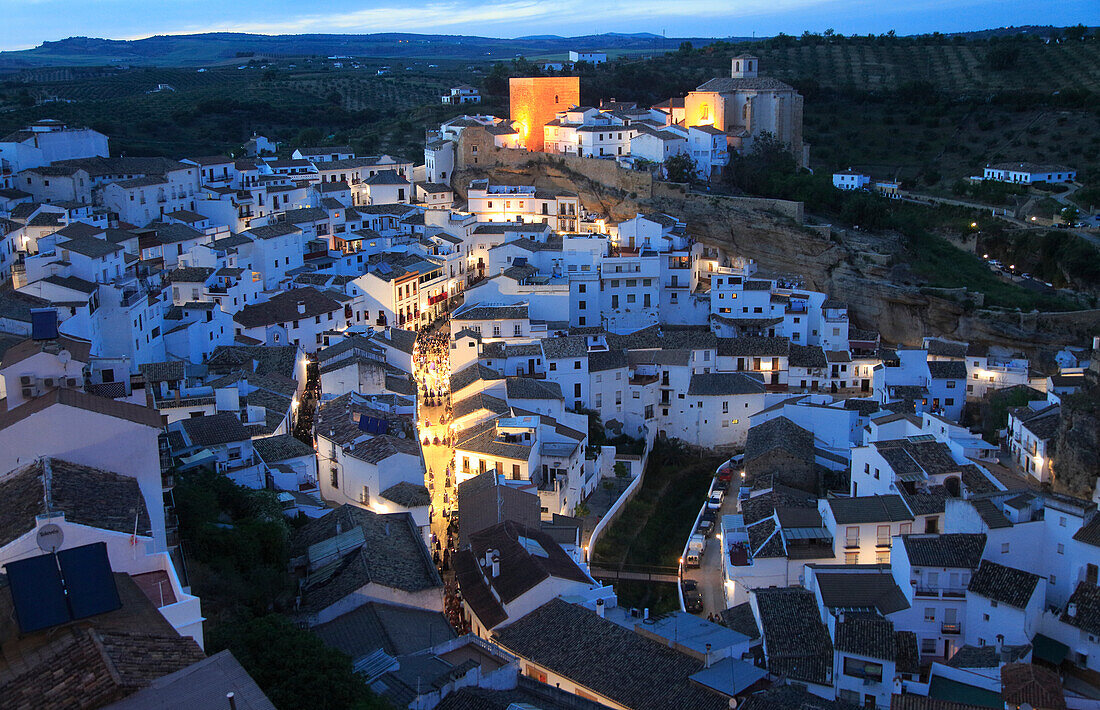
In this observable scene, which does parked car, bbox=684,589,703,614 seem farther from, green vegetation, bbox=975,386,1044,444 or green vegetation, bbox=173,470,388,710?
green vegetation, bbox=975,386,1044,444

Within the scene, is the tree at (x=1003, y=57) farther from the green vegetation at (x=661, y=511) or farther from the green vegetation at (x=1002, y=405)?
the green vegetation at (x=661, y=511)

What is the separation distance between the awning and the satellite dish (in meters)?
13.0

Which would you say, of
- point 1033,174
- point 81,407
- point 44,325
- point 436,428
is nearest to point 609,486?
point 436,428

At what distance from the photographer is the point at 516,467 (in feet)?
64.8

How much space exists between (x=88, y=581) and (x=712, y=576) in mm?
13155

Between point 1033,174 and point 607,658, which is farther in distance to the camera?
point 1033,174

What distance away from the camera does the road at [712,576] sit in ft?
59.7

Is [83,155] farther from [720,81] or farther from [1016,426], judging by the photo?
[1016,426]

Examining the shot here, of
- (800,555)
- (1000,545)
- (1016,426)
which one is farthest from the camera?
(1016,426)

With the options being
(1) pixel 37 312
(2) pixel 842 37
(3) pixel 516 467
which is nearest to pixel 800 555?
(3) pixel 516 467

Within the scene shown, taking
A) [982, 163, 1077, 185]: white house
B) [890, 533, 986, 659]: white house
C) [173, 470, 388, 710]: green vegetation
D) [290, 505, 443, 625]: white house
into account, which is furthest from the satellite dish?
Result: [982, 163, 1077, 185]: white house

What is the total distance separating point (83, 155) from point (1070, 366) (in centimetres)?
3135

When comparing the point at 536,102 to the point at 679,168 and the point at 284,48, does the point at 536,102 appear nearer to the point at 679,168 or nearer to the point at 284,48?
the point at 679,168

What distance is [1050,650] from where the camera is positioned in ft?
48.1
